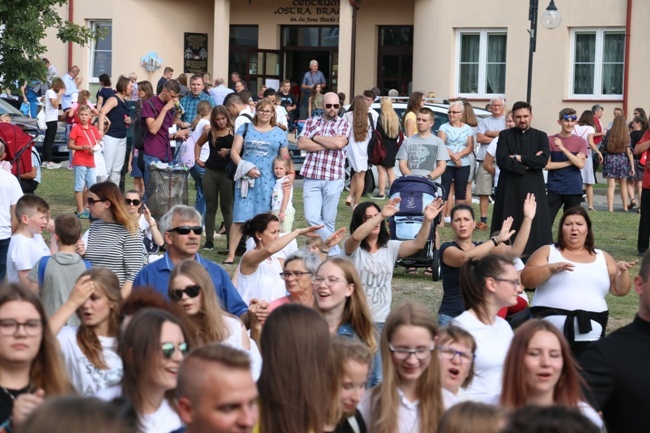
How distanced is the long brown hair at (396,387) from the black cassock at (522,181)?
6843mm

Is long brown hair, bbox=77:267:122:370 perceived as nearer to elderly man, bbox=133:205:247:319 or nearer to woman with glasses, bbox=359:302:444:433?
elderly man, bbox=133:205:247:319

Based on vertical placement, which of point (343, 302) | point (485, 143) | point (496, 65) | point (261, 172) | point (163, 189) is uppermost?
point (496, 65)

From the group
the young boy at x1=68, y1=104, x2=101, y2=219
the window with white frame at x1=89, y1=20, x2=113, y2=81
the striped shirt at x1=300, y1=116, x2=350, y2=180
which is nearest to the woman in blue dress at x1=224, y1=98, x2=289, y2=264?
the striped shirt at x1=300, y1=116, x2=350, y2=180

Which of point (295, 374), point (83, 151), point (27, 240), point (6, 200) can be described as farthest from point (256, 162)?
point (295, 374)

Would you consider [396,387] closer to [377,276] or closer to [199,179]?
[377,276]

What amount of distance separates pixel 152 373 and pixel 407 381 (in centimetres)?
126

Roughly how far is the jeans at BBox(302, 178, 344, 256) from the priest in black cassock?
6.84ft

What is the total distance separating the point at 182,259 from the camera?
7.93 meters

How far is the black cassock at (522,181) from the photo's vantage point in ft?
41.4

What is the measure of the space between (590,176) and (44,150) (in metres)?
11.5

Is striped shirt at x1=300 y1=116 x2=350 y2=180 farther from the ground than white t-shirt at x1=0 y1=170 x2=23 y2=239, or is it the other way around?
striped shirt at x1=300 y1=116 x2=350 y2=180

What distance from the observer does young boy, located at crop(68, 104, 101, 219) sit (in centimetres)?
1697

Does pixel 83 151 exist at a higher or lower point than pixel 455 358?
higher

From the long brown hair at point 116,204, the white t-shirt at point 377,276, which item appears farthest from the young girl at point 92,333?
the white t-shirt at point 377,276
